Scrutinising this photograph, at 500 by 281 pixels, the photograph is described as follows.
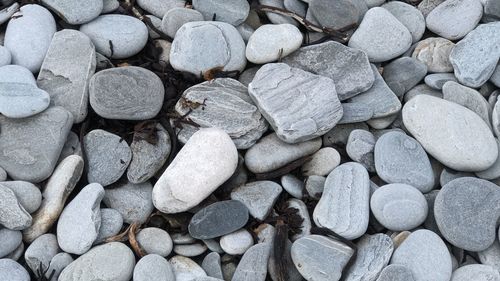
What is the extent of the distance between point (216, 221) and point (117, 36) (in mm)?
861

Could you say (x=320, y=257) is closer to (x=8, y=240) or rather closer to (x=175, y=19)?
(x=8, y=240)

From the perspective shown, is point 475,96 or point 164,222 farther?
point 475,96

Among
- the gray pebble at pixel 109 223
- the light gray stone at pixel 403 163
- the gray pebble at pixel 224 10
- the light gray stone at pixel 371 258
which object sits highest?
the gray pebble at pixel 224 10

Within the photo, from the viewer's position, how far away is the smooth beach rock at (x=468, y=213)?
84.8 inches

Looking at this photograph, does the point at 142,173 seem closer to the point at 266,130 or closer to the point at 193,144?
the point at 193,144

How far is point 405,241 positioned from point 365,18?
3.16 feet

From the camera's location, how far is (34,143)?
7.55 feet

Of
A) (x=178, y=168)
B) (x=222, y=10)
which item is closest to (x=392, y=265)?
(x=178, y=168)

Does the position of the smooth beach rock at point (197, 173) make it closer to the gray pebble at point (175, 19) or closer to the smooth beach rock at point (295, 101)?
the smooth beach rock at point (295, 101)

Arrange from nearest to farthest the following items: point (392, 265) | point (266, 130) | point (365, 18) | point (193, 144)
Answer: point (392, 265) → point (193, 144) → point (266, 130) → point (365, 18)

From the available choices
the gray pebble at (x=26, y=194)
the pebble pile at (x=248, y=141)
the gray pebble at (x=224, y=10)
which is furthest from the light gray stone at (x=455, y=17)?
the gray pebble at (x=26, y=194)

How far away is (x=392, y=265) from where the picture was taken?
6.86 ft

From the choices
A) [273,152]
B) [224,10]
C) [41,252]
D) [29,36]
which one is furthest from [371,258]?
[29,36]

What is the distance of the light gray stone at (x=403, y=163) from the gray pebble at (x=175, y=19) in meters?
0.88
